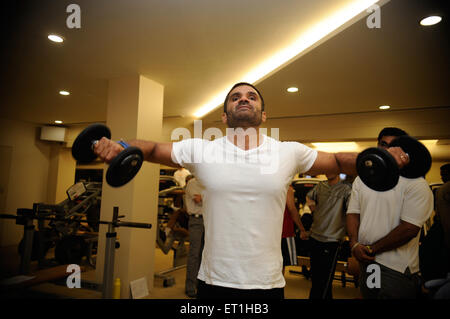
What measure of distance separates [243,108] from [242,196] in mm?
479

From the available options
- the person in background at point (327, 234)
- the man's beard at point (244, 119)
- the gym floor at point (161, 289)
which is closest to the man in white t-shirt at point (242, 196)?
the man's beard at point (244, 119)

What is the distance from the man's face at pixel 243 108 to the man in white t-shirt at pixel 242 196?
12 centimetres

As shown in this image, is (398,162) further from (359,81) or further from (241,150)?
(359,81)

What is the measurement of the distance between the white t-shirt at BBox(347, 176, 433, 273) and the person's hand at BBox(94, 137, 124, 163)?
1544 millimetres

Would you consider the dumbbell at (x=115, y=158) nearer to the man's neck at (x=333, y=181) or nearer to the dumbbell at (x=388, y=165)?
the dumbbell at (x=388, y=165)

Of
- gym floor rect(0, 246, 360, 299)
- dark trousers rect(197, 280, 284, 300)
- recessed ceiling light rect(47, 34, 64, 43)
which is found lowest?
gym floor rect(0, 246, 360, 299)

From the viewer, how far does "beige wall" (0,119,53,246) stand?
21.4 feet

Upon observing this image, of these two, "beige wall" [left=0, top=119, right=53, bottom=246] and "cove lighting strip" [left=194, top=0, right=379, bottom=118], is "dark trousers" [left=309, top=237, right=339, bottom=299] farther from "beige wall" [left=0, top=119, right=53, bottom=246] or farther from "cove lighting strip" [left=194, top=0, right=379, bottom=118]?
"beige wall" [left=0, top=119, right=53, bottom=246]

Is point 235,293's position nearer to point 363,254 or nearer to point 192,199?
point 363,254

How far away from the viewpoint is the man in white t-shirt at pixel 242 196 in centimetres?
124

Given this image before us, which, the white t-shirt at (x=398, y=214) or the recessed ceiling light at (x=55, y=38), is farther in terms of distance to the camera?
the recessed ceiling light at (x=55, y=38)

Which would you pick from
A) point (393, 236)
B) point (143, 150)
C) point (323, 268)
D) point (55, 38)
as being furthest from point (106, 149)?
point (323, 268)

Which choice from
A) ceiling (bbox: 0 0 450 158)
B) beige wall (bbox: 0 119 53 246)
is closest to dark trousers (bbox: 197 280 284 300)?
ceiling (bbox: 0 0 450 158)

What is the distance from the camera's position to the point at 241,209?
4.22 feet
